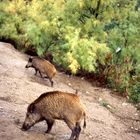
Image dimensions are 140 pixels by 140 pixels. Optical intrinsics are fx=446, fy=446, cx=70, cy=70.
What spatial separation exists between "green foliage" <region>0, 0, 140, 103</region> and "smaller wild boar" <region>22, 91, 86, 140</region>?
6.02 meters

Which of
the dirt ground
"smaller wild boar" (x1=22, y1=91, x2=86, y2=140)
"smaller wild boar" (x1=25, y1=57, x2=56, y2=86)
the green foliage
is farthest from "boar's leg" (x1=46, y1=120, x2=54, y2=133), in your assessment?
the green foliage

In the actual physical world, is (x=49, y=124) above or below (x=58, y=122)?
above

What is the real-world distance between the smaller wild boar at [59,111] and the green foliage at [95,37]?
6.02 metres

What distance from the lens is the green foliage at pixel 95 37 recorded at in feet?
49.3

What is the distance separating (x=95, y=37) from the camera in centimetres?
1555

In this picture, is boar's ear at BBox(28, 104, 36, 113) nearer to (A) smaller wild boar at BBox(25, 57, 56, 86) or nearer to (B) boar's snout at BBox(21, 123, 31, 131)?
(B) boar's snout at BBox(21, 123, 31, 131)

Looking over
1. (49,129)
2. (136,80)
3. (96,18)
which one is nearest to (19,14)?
(96,18)

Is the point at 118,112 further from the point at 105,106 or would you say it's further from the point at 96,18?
the point at 96,18

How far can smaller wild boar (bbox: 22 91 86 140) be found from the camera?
846cm

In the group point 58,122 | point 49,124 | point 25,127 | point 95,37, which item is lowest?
point 58,122

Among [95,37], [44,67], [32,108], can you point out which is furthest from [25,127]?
[95,37]

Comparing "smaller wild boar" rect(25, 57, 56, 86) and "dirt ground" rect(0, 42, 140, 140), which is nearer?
"dirt ground" rect(0, 42, 140, 140)

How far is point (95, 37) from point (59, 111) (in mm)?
7327

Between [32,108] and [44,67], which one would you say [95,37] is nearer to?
[44,67]
